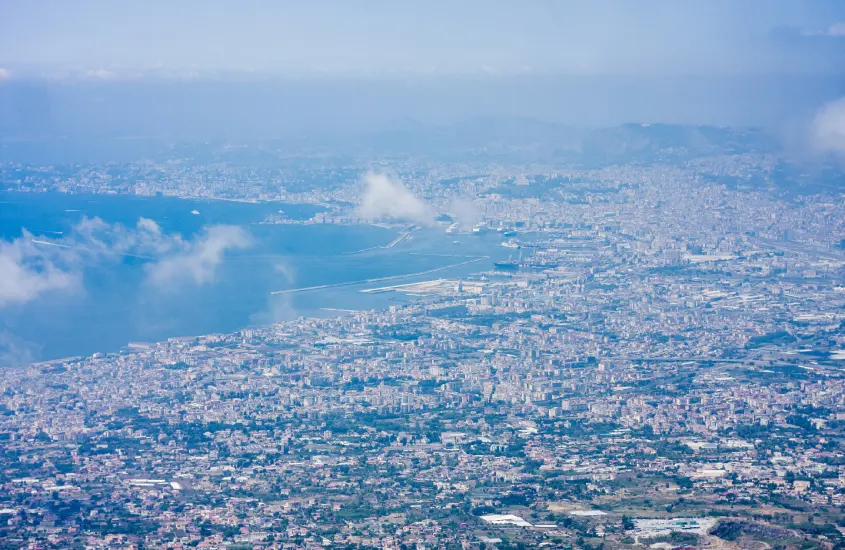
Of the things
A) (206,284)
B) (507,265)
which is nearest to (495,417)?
(507,265)

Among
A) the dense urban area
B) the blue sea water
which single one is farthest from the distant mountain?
the dense urban area

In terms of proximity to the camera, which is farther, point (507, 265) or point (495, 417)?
point (507, 265)

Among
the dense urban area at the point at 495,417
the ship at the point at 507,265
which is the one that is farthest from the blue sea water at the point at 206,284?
the dense urban area at the point at 495,417

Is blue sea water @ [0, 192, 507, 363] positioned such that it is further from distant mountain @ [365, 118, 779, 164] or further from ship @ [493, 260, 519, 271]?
distant mountain @ [365, 118, 779, 164]

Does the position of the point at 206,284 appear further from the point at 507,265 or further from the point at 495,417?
the point at 495,417

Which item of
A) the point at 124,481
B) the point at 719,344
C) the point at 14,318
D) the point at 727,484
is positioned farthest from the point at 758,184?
the point at 124,481
